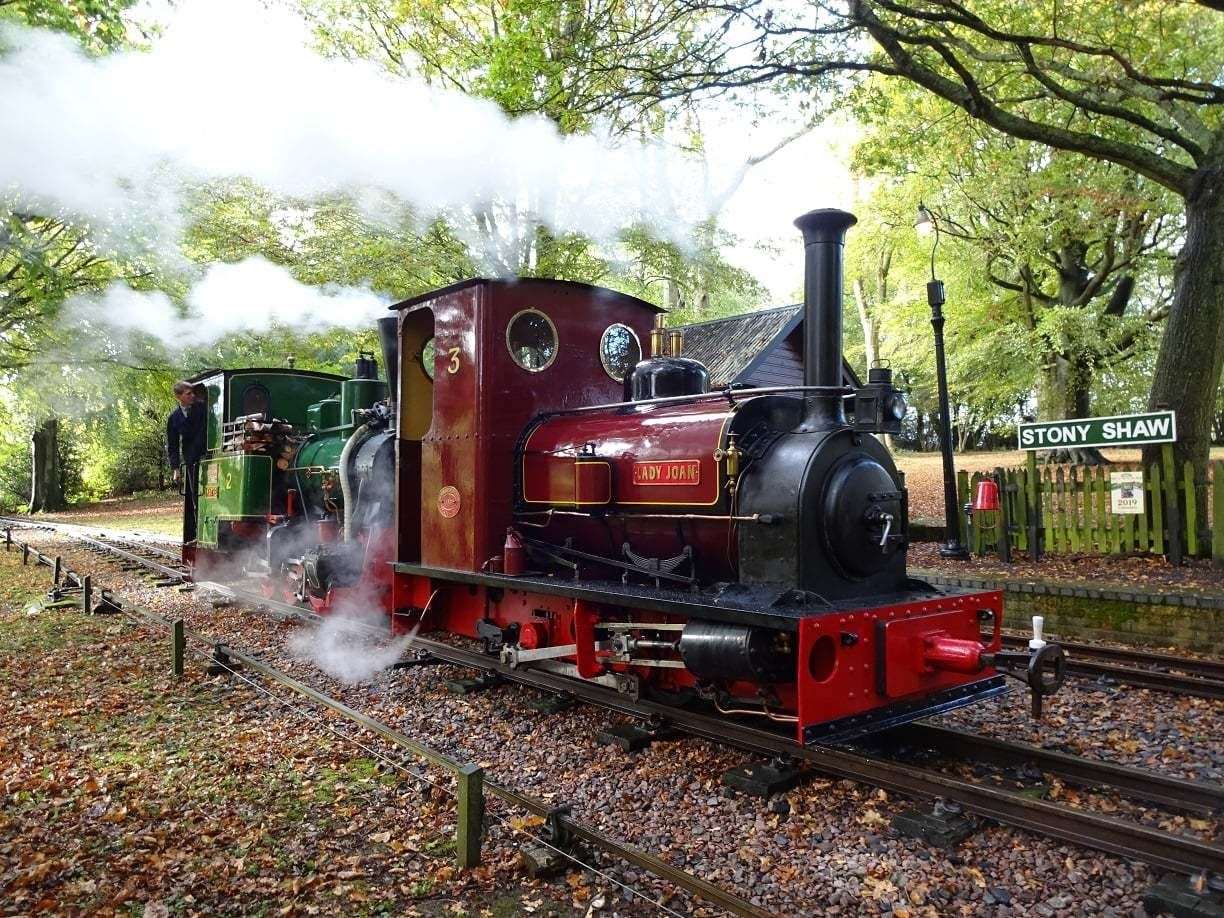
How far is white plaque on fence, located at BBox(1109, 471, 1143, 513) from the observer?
31.3 feet

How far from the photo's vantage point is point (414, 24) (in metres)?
17.2

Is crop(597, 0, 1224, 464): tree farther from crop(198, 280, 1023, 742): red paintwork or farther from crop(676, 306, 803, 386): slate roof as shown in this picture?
crop(676, 306, 803, 386): slate roof

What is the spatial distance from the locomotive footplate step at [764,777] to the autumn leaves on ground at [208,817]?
128 centimetres

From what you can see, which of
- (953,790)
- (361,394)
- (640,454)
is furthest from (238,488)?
(953,790)

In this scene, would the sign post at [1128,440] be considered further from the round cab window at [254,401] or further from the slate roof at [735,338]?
the round cab window at [254,401]

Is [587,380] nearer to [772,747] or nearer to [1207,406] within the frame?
[772,747]

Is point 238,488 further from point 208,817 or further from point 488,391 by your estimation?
point 208,817

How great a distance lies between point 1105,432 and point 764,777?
24.6ft

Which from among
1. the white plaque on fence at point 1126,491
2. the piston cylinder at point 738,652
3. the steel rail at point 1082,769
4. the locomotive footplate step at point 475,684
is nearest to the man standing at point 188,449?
the locomotive footplate step at point 475,684

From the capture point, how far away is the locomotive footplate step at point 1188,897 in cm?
293

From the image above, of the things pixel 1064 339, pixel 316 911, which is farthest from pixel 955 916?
pixel 1064 339

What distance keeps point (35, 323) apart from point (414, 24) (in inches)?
439

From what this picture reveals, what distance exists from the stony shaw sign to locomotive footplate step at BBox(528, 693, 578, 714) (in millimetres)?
7039

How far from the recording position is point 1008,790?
409 centimetres
